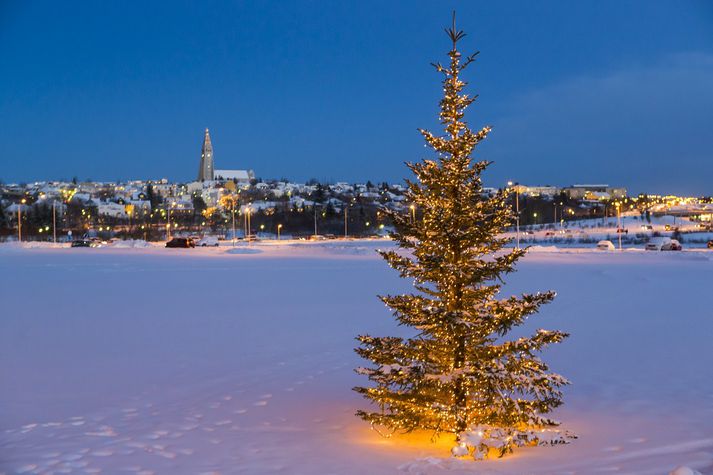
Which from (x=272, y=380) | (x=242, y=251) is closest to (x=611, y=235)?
(x=242, y=251)

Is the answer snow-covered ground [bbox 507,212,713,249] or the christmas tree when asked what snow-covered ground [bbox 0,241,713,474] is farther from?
snow-covered ground [bbox 507,212,713,249]

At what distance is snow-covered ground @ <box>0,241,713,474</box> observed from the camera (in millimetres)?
6957

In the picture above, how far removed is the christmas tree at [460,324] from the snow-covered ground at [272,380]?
0.42m

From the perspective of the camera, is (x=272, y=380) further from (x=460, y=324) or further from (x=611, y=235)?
(x=611, y=235)

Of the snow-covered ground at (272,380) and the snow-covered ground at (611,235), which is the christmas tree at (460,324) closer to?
the snow-covered ground at (272,380)

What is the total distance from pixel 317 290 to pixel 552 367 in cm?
1276

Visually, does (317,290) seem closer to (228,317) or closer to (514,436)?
(228,317)

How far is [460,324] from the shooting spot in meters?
7.30

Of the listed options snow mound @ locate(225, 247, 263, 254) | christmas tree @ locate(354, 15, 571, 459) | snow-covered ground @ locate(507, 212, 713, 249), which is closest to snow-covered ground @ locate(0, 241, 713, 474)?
christmas tree @ locate(354, 15, 571, 459)

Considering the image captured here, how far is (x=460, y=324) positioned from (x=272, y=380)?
16.4ft

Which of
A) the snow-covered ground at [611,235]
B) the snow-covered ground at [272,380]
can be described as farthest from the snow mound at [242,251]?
the snow-covered ground at [611,235]

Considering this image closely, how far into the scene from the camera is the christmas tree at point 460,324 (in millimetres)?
7336

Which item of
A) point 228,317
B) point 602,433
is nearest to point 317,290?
point 228,317

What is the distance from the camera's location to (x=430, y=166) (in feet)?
25.5
